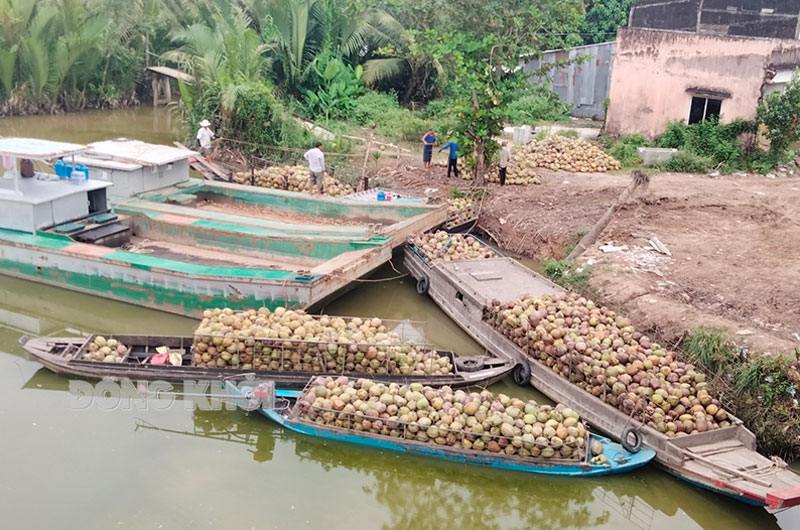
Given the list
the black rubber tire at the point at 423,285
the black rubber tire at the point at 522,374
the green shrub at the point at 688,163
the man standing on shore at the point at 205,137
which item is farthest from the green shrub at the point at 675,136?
the black rubber tire at the point at 522,374

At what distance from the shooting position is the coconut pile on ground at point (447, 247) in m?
12.9

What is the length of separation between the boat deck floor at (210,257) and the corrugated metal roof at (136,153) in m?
1.59

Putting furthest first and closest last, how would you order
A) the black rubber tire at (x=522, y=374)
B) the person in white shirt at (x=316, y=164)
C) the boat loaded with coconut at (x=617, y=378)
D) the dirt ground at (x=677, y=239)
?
the person in white shirt at (x=316, y=164) → the dirt ground at (x=677, y=239) → the black rubber tire at (x=522, y=374) → the boat loaded with coconut at (x=617, y=378)

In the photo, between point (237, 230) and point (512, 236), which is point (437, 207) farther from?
point (237, 230)

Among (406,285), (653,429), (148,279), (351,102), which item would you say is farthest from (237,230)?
(351,102)

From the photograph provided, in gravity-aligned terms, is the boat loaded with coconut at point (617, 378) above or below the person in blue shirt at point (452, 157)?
below

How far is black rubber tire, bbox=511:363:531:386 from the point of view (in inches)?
391

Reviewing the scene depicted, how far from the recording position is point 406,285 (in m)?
13.5

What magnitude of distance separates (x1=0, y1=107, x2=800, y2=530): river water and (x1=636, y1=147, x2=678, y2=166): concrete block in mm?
12475

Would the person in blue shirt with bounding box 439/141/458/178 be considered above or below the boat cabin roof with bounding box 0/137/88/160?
below

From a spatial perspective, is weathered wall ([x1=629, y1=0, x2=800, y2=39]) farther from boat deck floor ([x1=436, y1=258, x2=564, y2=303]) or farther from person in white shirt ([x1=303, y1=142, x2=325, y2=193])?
boat deck floor ([x1=436, y1=258, x2=564, y2=303])

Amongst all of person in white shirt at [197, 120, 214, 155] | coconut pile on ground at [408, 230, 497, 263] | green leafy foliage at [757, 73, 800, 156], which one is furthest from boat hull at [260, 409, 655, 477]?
green leafy foliage at [757, 73, 800, 156]

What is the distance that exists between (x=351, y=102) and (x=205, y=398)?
17.0 m

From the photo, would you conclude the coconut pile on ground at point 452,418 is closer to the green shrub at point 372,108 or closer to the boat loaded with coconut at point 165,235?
the boat loaded with coconut at point 165,235
